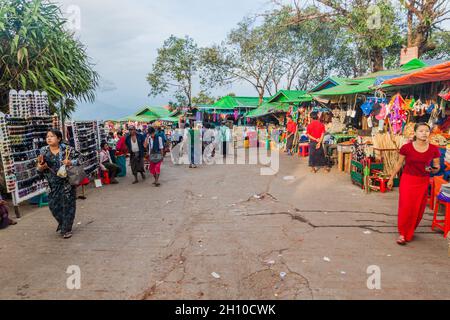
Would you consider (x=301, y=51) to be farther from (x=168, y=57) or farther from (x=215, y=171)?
(x=215, y=171)

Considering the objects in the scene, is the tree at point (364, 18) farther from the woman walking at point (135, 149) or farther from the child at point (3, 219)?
the child at point (3, 219)

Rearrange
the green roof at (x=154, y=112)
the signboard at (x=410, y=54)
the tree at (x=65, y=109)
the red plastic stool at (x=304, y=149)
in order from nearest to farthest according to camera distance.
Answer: the tree at (x=65, y=109), the signboard at (x=410, y=54), the red plastic stool at (x=304, y=149), the green roof at (x=154, y=112)

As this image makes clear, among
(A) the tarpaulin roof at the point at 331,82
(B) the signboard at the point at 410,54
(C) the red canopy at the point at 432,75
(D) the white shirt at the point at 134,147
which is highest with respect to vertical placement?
(B) the signboard at the point at 410,54

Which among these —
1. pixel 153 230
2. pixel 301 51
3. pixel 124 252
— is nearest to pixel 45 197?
pixel 153 230

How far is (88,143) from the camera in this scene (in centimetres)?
975

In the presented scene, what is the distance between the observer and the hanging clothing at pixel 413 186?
14.6 ft

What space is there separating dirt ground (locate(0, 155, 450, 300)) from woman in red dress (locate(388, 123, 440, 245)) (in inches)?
12.2

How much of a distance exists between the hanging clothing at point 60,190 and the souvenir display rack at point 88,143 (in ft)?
12.8

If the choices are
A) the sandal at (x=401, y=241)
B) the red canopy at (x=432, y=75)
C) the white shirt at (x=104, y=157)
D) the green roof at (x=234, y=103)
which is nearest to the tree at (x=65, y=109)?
the white shirt at (x=104, y=157)

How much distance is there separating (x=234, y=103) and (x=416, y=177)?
2448cm

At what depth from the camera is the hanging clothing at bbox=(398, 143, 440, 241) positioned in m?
4.46

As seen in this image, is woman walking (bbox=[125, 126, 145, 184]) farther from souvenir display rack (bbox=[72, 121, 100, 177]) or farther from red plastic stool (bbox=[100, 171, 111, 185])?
souvenir display rack (bbox=[72, 121, 100, 177])

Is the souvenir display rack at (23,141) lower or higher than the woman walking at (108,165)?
higher

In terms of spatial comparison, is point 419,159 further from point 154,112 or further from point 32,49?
point 154,112
